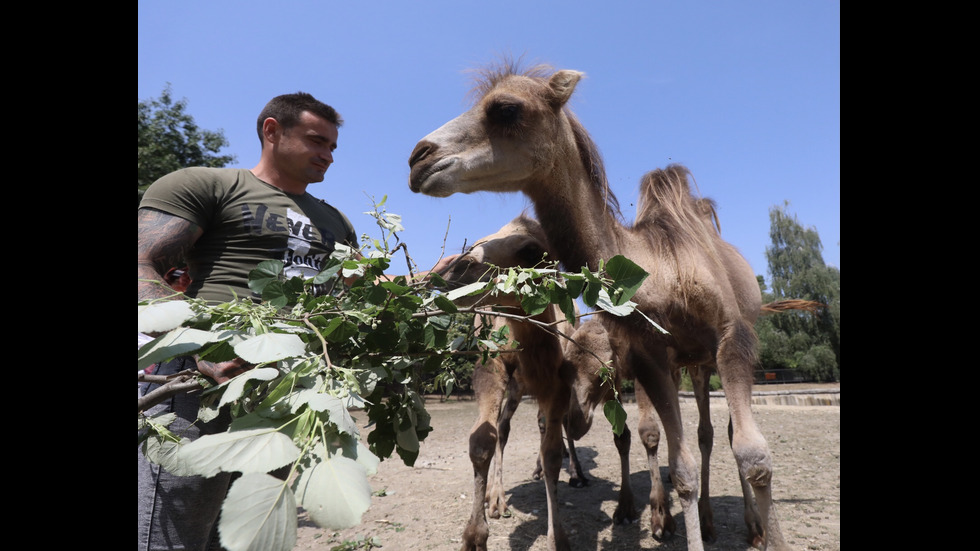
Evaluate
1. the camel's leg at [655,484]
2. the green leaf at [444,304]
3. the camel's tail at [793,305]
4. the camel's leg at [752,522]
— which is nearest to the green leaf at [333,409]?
the green leaf at [444,304]

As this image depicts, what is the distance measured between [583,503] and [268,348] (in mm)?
5106

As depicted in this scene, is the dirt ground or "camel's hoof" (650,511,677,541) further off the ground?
"camel's hoof" (650,511,677,541)

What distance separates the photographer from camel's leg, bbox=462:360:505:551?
12.0 ft

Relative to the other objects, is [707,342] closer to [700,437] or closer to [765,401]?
[700,437]

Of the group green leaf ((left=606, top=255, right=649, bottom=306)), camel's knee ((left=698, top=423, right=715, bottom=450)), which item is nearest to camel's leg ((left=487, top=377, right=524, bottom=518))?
camel's knee ((left=698, top=423, right=715, bottom=450))

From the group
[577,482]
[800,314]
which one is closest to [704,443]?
[577,482]

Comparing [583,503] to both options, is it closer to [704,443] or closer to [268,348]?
[704,443]

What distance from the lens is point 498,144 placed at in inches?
102

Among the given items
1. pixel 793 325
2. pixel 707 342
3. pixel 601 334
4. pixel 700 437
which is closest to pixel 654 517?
pixel 700 437

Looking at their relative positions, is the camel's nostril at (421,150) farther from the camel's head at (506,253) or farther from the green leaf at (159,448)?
the green leaf at (159,448)

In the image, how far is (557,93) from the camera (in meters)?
2.80

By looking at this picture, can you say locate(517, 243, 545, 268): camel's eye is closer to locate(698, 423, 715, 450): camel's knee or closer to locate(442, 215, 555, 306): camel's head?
locate(442, 215, 555, 306): camel's head

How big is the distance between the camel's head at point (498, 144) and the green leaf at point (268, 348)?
1537 millimetres

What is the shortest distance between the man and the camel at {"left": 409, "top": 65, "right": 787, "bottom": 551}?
0.53 m
